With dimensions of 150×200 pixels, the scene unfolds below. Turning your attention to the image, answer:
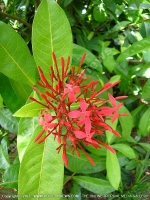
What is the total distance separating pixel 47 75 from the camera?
569mm

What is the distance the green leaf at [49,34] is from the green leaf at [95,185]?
1.49 feet

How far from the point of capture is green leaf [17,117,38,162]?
1.81 feet

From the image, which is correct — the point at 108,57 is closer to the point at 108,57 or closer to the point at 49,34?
the point at 108,57

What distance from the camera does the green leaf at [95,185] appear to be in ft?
2.70

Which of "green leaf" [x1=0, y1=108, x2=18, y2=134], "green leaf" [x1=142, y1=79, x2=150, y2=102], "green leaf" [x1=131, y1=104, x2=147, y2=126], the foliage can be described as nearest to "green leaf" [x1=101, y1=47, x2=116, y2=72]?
the foliage

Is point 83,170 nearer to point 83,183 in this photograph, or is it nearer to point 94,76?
point 83,183

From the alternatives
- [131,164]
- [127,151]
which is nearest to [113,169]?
[127,151]

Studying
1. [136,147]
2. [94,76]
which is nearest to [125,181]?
[136,147]

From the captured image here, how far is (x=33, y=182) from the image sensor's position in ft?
1.73

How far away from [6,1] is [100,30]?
0.46 metres

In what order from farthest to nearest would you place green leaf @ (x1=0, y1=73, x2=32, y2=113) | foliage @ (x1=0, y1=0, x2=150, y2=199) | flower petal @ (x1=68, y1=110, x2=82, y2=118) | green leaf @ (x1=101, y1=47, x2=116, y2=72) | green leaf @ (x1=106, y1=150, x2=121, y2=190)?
1. green leaf @ (x1=101, y1=47, x2=116, y2=72)
2. green leaf @ (x1=106, y1=150, x2=121, y2=190)
3. green leaf @ (x1=0, y1=73, x2=32, y2=113)
4. foliage @ (x1=0, y1=0, x2=150, y2=199)
5. flower petal @ (x1=68, y1=110, x2=82, y2=118)

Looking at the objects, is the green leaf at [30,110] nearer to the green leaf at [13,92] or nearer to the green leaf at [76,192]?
the green leaf at [13,92]

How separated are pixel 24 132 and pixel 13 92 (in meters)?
0.14

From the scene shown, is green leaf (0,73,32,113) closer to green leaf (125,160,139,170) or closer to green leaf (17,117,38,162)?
green leaf (17,117,38,162)
